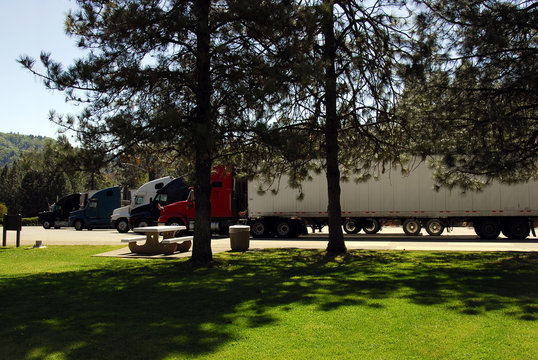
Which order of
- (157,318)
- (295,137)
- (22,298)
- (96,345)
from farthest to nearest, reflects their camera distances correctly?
(295,137), (22,298), (157,318), (96,345)

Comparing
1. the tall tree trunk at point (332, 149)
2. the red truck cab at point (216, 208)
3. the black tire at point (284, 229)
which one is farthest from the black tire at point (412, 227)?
the tall tree trunk at point (332, 149)

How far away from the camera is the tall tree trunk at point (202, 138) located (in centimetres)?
1085

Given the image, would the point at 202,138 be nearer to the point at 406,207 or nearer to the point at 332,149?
the point at 332,149

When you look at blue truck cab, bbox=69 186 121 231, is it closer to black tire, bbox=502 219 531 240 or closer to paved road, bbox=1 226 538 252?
paved road, bbox=1 226 538 252

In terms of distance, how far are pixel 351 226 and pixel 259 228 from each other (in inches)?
200

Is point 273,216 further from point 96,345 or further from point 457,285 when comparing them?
point 96,345

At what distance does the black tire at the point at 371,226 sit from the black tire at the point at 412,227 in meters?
1.61

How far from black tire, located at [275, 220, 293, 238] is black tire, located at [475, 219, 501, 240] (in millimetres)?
9501

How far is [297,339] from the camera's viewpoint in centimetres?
571

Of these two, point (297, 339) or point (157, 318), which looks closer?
point (297, 339)

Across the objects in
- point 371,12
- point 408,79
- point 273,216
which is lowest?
point 273,216

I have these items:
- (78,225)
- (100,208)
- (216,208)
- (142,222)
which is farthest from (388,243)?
(78,225)

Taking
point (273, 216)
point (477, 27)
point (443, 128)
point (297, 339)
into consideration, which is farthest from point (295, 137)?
point (273, 216)

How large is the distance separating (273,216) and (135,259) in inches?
489
